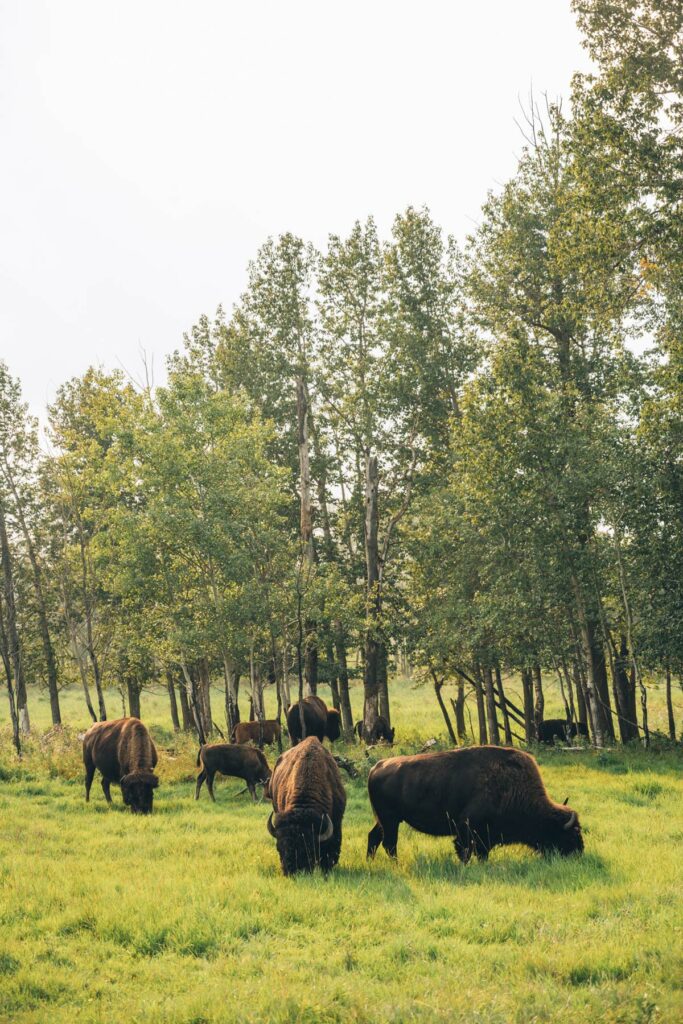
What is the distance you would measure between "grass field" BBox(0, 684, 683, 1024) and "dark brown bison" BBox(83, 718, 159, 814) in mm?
1838

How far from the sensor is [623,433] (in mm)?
21406

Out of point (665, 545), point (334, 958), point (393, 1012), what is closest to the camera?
point (393, 1012)

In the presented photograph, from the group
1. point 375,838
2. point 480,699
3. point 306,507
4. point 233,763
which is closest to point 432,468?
point 306,507

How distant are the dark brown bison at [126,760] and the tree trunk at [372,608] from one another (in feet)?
31.4

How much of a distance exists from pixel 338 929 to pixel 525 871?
3.30m

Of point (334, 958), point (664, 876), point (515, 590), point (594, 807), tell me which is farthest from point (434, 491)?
point (334, 958)

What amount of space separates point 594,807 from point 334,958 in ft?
28.1

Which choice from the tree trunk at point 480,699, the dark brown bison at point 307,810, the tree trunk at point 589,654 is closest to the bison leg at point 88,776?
the dark brown bison at point 307,810

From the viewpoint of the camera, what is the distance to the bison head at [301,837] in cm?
1103

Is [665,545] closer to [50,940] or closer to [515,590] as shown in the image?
[515,590]

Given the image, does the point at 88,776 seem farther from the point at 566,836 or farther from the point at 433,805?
the point at 566,836

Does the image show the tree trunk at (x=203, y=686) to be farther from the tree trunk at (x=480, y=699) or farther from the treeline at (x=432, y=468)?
the tree trunk at (x=480, y=699)

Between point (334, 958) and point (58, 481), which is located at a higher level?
point (58, 481)

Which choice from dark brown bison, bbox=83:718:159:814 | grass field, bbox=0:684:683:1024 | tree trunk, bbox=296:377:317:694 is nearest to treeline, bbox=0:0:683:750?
tree trunk, bbox=296:377:317:694
